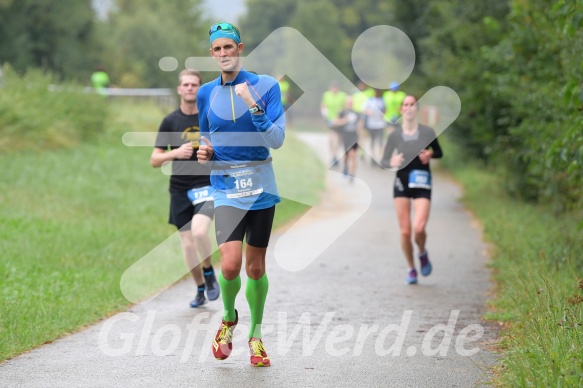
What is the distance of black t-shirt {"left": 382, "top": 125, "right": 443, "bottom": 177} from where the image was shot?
1123cm

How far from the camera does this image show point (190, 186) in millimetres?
9531

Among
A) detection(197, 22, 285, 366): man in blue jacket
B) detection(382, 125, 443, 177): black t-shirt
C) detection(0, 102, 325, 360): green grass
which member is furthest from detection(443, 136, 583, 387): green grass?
detection(0, 102, 325, 360): green grass

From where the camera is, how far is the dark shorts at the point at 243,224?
7.07m

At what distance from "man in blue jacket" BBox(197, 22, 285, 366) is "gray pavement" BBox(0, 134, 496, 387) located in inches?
18.8

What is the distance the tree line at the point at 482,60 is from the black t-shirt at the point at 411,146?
1.20 meters

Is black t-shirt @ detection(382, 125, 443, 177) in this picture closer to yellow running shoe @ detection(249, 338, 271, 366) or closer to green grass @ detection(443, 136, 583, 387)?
green grass @ detection(443, 136, 583, 387)

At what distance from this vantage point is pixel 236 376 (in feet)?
22.1

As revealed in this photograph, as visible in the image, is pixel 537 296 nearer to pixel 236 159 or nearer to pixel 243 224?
pixel 243 224

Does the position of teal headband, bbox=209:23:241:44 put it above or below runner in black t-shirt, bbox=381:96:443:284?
above

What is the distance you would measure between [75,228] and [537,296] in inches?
308

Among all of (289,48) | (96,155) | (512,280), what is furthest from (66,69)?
(512,280)

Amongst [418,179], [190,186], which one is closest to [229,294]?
[190,186]

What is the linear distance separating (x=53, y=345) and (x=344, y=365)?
2.21m

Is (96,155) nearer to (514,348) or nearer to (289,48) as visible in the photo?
(514,348)
